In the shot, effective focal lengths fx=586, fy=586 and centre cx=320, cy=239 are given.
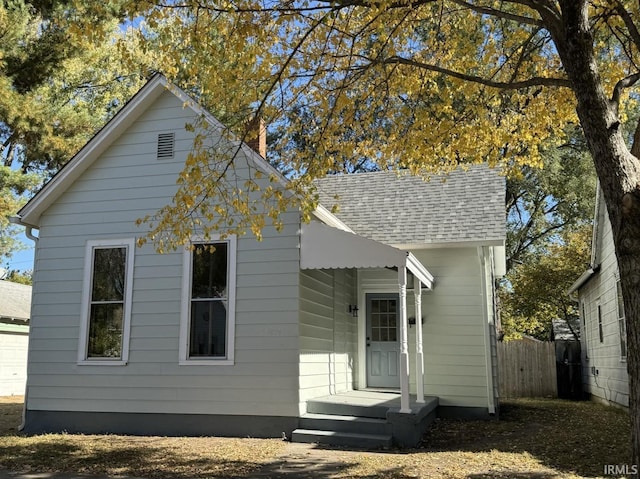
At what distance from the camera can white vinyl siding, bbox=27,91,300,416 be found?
9.57 meters

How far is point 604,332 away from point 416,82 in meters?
8.76

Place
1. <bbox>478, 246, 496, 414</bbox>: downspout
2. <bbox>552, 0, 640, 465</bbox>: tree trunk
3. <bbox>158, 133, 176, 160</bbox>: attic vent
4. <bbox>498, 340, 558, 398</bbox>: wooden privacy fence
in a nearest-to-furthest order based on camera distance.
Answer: <bbox>552, 0, 640, 465</bbox>: tree trunk, <bbox>158, 133, 176, 160</bbox>: attic vent, <bbox>478, 246, 496, 414</bbox>: downspout, <bbox>498, 340, 558, 398</bbox>: wooden privacy fence

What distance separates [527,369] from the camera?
18.2 metres

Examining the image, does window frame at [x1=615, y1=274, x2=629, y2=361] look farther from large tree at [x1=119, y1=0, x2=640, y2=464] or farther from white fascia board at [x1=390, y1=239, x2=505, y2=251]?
large tree at [x1=119, y1=0, x2=640, y2=464]

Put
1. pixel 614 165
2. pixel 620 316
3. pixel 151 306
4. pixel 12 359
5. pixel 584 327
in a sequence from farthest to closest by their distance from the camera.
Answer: pixel 12 359 < pixel 584 327 < pixel 620 316 < pixel 151 306 < pixel 614 165

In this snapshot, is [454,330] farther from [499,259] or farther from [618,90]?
[618,90]

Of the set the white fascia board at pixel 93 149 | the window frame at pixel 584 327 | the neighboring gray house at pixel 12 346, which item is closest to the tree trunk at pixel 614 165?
the white fascia board at pixel 93 149

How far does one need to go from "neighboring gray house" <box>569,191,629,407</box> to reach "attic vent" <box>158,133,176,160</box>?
9.02m

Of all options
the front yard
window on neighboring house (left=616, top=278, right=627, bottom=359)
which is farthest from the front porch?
window on neighboring house (left=616, top=278, right=627, bottom=359)

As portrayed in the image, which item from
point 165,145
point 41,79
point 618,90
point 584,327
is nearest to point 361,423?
point 618,90

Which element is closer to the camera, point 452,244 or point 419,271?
point 419,271

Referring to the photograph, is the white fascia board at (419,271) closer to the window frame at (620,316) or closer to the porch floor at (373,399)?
the porch floor at (373,399)

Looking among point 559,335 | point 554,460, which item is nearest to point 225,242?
point 554,460

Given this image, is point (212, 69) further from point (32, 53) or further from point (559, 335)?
point (559, 335)
